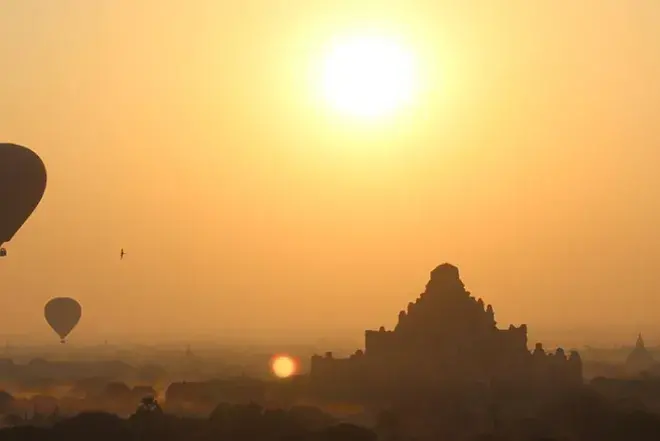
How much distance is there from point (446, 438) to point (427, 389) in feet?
73.5

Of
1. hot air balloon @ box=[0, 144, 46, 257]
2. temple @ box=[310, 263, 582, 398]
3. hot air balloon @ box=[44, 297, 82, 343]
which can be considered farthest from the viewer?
hot air balloon @ box=[44, 297, 82, 343]

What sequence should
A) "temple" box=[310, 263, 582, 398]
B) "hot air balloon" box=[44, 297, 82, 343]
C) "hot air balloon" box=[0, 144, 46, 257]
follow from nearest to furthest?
"hot air balloon" box=[0, 144, 46, 257]
"temple" box=[310, 263, 582, 398]
"hot air balloon" box=[44, 297, 82, 343]

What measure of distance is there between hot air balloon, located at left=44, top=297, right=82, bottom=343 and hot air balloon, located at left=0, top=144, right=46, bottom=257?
284 ft

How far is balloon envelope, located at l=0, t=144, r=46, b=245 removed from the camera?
363ft

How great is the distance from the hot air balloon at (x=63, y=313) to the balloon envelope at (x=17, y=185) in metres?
86.5

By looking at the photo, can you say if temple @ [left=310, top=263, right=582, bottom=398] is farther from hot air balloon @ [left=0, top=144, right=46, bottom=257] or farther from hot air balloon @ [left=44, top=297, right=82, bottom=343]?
hot air balloon @ [left=44, top=297, right=82, bottom=343]

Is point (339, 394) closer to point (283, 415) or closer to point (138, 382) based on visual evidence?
point (283, 415)

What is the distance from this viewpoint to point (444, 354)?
130m

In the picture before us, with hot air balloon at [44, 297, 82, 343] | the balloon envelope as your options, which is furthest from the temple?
hot air balloon at [44, 297, 82, 343]

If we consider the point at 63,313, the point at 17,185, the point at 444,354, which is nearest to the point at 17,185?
the point at 17,185

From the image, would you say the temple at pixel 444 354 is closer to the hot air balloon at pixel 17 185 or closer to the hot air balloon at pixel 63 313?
the hot air balloon at pixel 17 185

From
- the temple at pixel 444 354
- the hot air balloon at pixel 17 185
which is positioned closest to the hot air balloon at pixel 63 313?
the temple at pixel 444 354

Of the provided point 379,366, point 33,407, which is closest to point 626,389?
point 379,366

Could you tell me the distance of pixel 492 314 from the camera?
133125 mm
